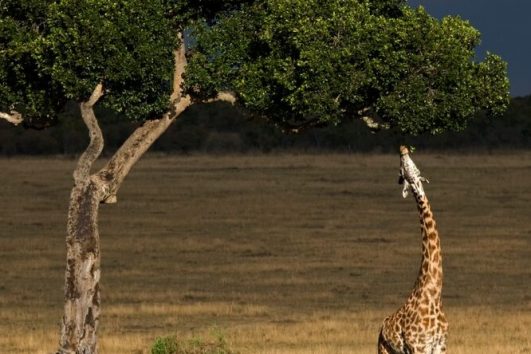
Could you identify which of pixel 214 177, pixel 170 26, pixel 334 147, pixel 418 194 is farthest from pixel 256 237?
pixel 334 147

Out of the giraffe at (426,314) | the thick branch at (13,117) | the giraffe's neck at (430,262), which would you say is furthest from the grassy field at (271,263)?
the giraffe's neck at (430,262)

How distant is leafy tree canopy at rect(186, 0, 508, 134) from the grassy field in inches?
252

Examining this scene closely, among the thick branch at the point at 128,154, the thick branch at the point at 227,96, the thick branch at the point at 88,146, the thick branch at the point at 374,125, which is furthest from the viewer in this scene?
the thick branch at the point at 128,154

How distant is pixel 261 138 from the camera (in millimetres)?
153375

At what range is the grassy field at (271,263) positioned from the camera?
31.8 meters

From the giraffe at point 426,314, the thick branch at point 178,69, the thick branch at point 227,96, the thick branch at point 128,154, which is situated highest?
the thick branch at point 178,69

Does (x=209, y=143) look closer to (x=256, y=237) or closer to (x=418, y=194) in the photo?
(x=256, y=237)

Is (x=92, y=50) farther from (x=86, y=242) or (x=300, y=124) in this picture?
(x=300, y=124)

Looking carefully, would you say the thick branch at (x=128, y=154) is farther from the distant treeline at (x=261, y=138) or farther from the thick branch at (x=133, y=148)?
the distant treeline at (x=261, y=138)

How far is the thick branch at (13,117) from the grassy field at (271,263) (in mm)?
5683

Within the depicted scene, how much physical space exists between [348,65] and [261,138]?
130888 mm

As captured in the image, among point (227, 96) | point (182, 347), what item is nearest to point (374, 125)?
point (227, 96)

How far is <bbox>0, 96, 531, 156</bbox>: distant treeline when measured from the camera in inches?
5866

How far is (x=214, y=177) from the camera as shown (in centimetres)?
10256
